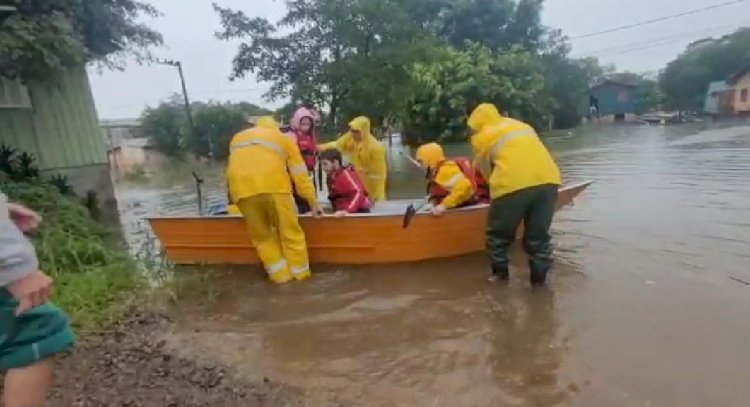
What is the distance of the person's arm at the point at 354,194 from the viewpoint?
6738 mm

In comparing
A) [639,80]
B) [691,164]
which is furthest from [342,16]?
[639,80]

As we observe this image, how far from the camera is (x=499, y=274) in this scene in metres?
5.84

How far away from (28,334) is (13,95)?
11005 millimetres

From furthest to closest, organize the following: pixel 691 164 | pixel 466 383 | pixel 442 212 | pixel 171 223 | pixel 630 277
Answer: pixel 691 164 → pixel 171 223 → pixel 442 212 → pixel 630 277 → pixel 466 383

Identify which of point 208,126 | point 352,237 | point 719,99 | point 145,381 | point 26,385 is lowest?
point 719,99

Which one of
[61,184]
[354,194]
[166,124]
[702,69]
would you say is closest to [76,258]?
[354,194]

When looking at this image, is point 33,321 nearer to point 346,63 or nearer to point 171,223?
point 171,223

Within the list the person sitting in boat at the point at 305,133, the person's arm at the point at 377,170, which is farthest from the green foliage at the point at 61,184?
the person's arm at the point at 377,170

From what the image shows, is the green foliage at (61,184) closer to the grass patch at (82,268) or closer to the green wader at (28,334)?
the grass patch at (82,268)

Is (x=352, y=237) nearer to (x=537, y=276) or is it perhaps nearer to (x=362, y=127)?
(x=537, y=276)

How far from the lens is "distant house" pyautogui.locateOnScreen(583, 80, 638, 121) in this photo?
6588 cm

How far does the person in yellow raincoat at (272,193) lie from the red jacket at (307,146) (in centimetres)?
137

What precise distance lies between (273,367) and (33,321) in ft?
7.18

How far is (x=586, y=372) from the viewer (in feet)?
12.4
